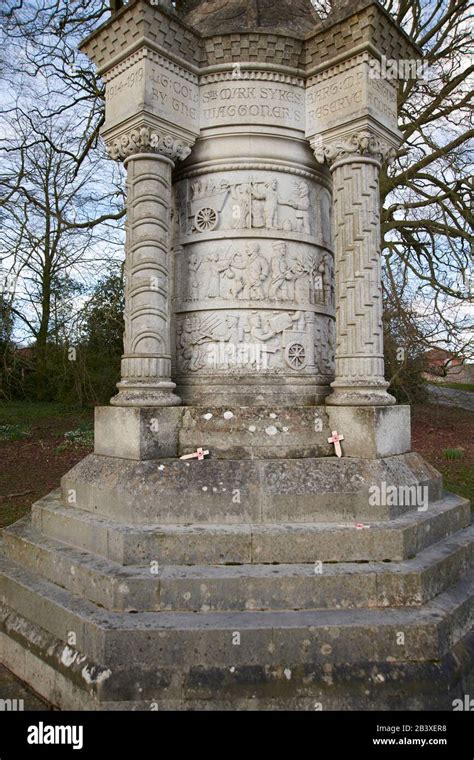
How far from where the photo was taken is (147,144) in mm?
3949

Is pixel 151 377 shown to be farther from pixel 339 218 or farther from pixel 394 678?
pixel 394 678

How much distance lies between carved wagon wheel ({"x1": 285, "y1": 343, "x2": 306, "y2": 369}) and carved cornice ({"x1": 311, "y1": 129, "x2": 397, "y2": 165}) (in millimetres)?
1540

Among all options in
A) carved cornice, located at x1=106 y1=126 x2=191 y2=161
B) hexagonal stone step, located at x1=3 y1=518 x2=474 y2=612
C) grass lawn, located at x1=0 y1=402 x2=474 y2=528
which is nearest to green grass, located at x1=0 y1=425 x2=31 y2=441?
grass lawn, located at x1=0 y1=402 x2=474 y2=528

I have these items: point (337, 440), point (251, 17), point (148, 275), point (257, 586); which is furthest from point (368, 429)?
point (251, 17)

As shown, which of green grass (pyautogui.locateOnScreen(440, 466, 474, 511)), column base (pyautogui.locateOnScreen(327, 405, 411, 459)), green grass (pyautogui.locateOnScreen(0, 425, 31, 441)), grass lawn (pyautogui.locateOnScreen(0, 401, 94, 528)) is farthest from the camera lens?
green grass (pyautogui.locateOnScreen(0, 425, 31, 441))

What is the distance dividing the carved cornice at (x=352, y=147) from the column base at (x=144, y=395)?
2293 mm

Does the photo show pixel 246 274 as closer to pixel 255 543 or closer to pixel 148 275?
pixel 148 275

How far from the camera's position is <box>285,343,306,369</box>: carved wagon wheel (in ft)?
14.0

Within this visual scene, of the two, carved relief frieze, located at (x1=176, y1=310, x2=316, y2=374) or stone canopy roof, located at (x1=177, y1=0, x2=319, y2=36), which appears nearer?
carved relief frieze, located at (x1=176, y1=310, x2=316, y2=374)

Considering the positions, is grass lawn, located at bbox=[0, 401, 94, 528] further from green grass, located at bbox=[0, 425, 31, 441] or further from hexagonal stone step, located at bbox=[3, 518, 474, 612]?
hexagonal stone step, located at bbox=[3, 518, 474, 612]

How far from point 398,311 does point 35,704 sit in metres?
8.12

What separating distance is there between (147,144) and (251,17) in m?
1.62

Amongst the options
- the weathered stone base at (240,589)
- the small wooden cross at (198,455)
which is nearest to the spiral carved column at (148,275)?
the weathered stone base at (240,589)

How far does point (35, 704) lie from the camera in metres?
2.91
